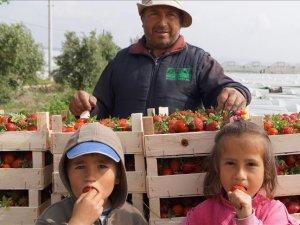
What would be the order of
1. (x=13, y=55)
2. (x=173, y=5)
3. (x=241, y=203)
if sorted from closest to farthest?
(x=241, y=203)
(x=173, y=5)
(x=13, y=55)

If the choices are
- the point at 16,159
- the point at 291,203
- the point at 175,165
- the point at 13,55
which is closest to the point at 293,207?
the point at 291,203

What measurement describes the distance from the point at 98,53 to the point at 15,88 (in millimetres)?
6815

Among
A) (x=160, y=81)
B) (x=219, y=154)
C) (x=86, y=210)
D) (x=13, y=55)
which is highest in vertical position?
(x=13, y=55)

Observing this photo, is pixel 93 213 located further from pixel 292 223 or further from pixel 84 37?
pixel 84 37

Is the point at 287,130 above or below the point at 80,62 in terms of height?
below

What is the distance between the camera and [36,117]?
2414 millimetres

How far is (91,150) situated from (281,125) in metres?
1.00

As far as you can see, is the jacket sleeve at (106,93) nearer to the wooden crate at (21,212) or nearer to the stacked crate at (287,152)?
the wooden crate at (21,212)

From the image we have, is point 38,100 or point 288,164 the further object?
point 38,100

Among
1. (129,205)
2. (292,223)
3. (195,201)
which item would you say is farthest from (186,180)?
(292,223)

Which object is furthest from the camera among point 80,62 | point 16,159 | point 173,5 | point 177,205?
point 80,62

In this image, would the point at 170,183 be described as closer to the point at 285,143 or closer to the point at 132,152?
the point at 132,152

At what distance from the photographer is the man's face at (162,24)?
10.7 ft

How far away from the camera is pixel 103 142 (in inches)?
77.0
